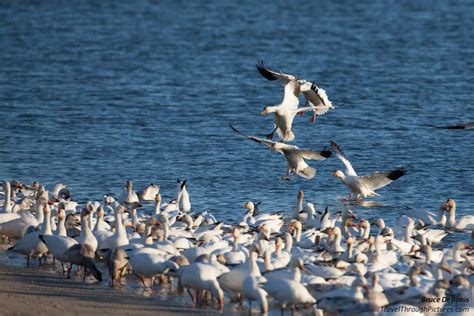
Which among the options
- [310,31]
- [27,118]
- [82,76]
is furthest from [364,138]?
[310,31]

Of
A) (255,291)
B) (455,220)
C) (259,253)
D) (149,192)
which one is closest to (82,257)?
(259,253)

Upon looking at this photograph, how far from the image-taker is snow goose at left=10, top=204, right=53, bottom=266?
15.1 metres

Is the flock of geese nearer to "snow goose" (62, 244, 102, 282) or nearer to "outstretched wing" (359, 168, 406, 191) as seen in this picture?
"snow goose" (62, 244, 102, 282)

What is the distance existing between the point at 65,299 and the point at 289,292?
252 centimetres

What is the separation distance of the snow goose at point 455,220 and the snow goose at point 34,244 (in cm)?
595

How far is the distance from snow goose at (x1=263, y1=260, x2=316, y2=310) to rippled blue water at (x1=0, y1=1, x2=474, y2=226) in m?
6.37

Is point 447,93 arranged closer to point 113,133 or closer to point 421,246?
point 113,133

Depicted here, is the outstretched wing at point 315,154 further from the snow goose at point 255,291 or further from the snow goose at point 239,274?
the snow goose at point 255,291

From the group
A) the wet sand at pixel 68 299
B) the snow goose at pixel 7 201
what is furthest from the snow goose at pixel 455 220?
the snow goose at pixel 7 201

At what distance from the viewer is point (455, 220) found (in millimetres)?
18141

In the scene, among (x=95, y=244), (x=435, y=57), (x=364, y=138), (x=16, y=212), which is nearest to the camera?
(x=95, y=244)

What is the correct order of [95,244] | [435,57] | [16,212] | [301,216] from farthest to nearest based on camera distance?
1. [435,57]
2. [301,216]
3. [16,212]
4. [95,244]

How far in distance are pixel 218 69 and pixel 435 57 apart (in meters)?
7.43

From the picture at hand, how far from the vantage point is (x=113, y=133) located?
89.8ft
